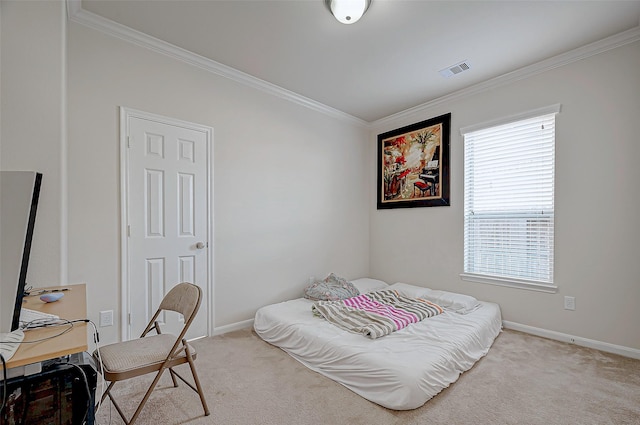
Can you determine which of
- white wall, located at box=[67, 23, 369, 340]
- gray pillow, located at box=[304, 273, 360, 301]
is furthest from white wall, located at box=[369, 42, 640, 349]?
white wall, located at box=[67, 23, 369, 340]

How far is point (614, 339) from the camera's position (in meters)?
2.61

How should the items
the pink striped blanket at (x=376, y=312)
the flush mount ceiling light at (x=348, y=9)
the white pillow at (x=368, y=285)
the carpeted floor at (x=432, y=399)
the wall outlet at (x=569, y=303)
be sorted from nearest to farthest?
the carpeted floor at (x=432, y=399)
the flush mount ceiling light at (x=348, y=9)
the pink striped blanket at (x=376, y=312)
the wall outlet at (x=569, y=303)
the white pillow at (x=368, y=285)

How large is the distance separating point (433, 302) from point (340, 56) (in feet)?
9.03

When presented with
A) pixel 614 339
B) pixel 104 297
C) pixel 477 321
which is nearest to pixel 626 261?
pixel 614 339

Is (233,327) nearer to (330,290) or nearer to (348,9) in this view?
(330,290)

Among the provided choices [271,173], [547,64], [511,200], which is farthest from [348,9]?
[511,200]

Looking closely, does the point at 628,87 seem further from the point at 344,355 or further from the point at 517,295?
the point at 344,355

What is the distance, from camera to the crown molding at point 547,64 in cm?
255

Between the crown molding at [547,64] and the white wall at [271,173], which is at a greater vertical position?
the crown molding at [547,64]

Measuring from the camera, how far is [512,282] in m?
3.21

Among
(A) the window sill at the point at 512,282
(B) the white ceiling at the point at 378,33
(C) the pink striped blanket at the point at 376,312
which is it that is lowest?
(C) the pink striped blanket at the point at 376,312

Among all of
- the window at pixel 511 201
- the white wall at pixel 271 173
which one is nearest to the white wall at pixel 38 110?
the white wall at pixel 271 173

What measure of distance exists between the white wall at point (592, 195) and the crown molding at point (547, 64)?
51mm

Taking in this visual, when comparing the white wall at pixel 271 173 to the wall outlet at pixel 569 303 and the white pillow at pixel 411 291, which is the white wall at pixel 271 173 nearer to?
the wall outlet at pixel 569 303
